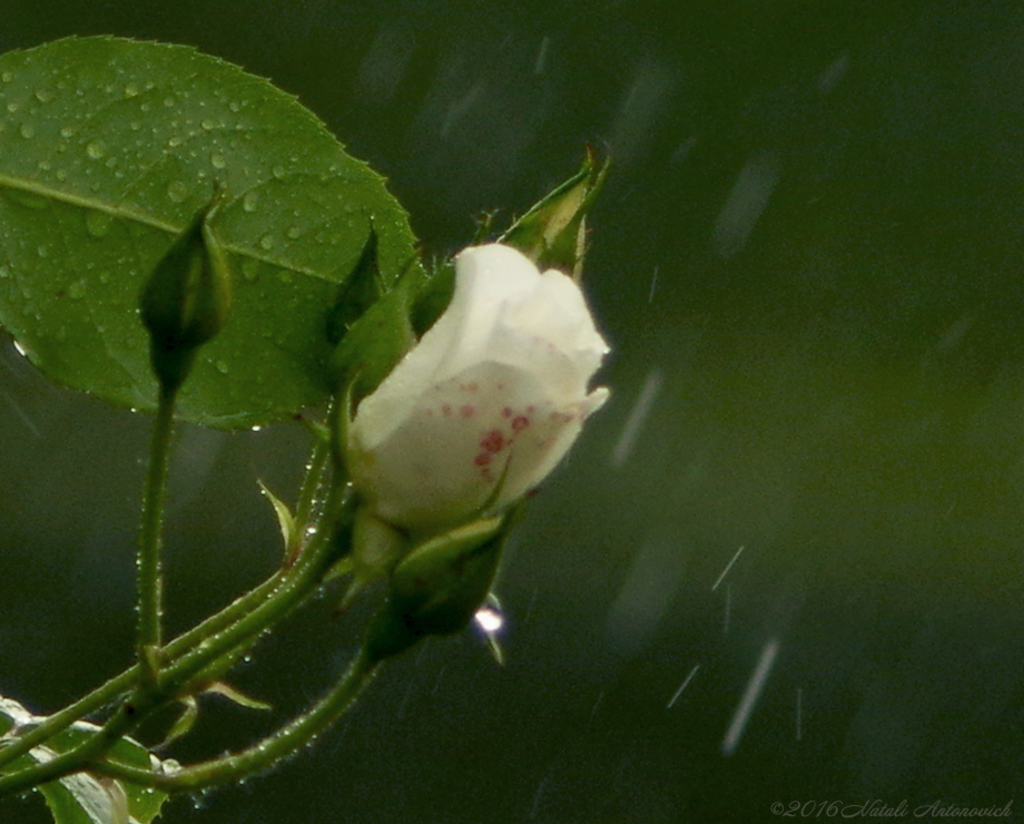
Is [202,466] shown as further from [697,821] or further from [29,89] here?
[29,89]

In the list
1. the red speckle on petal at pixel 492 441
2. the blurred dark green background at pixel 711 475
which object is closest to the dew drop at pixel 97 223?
the red speckle on petal at pixel 492 441

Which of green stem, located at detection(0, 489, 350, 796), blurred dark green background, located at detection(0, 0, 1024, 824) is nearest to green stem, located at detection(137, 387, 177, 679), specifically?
green stem, located at detection(0, 489, 350, 796)

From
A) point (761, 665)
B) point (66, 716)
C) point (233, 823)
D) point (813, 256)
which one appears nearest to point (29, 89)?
point (66, 716)

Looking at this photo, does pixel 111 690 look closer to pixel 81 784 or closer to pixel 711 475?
pixel 81 784

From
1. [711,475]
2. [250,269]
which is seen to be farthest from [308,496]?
[711,475]

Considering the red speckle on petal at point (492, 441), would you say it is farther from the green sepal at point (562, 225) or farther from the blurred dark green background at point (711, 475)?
the blurred dark green background at point (711, 475)
